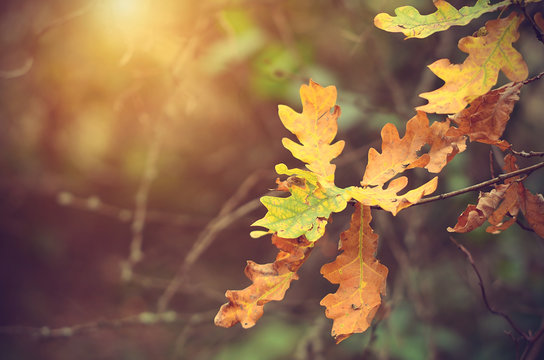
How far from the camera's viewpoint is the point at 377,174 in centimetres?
63

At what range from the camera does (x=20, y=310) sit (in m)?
2.31

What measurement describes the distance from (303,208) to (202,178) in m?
2.01

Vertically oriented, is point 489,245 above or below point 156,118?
below

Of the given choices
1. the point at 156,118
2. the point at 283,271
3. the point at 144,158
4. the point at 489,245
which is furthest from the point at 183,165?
the point at 283,271

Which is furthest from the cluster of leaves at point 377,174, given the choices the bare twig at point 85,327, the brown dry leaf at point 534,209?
the bare twig at point 85,327

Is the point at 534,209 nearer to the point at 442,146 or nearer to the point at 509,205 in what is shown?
the point at 509,205

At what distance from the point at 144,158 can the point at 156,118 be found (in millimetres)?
475

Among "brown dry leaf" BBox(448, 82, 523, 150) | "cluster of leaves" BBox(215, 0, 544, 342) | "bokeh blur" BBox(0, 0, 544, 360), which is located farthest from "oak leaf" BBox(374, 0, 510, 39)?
"bokeh blur" BBox(0, 0, 544, 360)

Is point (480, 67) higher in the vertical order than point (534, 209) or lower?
higher

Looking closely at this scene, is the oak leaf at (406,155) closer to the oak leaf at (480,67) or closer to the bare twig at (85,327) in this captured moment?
the oak leaf at (480,67)

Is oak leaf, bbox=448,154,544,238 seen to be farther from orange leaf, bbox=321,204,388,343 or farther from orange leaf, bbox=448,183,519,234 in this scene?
orange leaf, bbox=321,204,388,343

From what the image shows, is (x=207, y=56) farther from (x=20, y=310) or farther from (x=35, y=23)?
(x=20, y=310)

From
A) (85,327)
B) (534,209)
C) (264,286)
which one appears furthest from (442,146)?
(85,327)

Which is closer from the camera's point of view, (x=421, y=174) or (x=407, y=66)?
(x=421, y=174)
